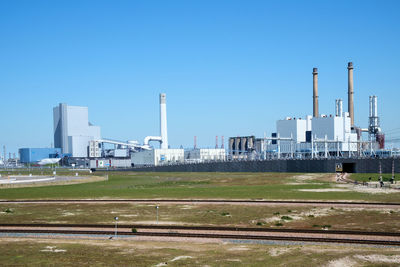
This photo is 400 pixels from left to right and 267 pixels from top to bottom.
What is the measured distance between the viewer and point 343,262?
17656 mm

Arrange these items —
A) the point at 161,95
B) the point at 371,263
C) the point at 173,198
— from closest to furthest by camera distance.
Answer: the point at 371,263 < the point at 173,198 < the point at 161,95

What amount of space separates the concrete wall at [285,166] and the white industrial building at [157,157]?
64.7 ft

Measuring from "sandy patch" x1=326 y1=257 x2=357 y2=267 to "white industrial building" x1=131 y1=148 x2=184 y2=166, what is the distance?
410ft

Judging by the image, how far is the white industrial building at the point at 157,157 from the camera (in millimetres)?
147000

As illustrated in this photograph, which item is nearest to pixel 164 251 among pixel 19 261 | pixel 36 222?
pixel 19 261

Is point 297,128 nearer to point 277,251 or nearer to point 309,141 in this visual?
point 309,141

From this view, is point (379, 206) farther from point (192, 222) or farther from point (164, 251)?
point (164, 251)

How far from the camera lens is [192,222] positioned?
28844 mm

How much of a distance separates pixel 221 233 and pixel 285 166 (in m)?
77.6


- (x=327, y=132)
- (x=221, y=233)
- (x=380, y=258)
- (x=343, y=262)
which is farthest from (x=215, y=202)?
(x=327, y=132)

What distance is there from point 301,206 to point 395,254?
16626 millimetres

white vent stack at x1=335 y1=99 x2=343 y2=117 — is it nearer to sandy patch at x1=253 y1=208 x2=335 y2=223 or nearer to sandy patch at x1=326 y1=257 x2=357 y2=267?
sandy patch at x1=253 y1=208 x2=335 y2=223

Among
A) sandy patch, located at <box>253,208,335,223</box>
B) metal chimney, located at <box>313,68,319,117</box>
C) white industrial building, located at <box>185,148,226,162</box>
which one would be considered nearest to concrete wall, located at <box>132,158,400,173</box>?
white industrial building, located at <box>185,148,226,162</box>

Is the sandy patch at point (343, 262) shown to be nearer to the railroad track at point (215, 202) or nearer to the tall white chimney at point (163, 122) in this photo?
the railroad track at point (215, 202)
